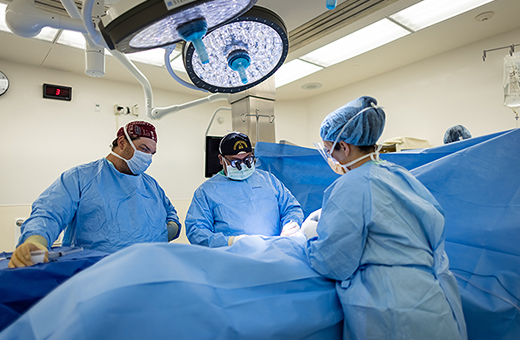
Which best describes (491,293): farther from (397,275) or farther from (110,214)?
(110,214)

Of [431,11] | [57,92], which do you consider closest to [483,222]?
[431,11]

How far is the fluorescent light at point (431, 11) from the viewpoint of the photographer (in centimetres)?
264

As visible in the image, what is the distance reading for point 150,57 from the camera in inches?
126

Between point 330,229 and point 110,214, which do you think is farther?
point 110,214

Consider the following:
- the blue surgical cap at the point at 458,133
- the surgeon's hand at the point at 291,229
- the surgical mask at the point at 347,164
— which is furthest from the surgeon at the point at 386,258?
the blue surgical cap at the point at 458,133

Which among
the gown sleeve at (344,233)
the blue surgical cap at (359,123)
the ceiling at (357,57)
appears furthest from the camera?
the ceiling at (357,57)

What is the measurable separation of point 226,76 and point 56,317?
2.35ft

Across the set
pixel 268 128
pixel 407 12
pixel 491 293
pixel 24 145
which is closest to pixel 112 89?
pixel 24 145

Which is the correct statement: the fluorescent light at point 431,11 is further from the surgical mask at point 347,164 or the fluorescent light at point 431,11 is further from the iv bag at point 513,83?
the surgical mask at point 347,164

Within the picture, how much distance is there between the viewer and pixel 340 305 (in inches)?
40.3

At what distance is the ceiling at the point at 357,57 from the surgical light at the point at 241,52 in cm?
159

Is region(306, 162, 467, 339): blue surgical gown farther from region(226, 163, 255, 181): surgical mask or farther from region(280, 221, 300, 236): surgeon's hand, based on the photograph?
region(226, 163, 255, 181): surgical mask

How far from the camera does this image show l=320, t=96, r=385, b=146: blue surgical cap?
121 centimetres

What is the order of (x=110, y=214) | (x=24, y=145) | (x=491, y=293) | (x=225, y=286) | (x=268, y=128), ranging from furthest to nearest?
(x=24, y=145) → (x=268, y=128) → (x=110, y=214) → (x=491, y=293) → (x=225, y=286)
